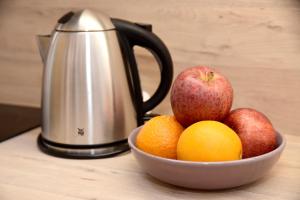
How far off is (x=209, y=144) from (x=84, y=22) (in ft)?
1.02

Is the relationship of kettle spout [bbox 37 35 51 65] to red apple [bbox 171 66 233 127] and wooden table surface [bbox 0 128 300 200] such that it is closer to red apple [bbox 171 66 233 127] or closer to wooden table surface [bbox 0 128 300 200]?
wooden table surface [bbox 0 128 300 200]

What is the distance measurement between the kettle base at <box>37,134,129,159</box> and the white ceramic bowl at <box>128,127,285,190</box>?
142 mm

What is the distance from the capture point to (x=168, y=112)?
0.94 metres

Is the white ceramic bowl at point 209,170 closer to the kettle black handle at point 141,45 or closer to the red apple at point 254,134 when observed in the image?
the red apple at point 254,134

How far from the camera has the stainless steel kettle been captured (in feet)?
2.34

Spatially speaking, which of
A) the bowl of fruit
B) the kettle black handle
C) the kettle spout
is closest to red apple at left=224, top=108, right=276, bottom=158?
the bowl of fruit

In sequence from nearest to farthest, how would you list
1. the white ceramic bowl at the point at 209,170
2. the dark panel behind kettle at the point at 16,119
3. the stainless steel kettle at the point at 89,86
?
the white ceramic bowl at the point at 209,170 → the stainless steel kettle at the point at 89,86 → the dark panel behind kettle at the point at 16,119

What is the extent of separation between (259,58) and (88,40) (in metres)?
0.34

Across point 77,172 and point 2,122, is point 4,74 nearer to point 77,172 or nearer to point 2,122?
point 2,122

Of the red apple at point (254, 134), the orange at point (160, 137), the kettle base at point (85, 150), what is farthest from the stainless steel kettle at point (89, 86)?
the red apple at point (254, 134)

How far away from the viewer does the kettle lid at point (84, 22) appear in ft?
2.37

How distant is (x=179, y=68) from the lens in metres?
0.90

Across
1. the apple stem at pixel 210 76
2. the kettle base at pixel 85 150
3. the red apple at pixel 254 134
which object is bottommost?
the kettle base at pixel 85 150

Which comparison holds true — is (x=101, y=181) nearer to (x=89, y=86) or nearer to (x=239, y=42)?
(x=89, y=86)
